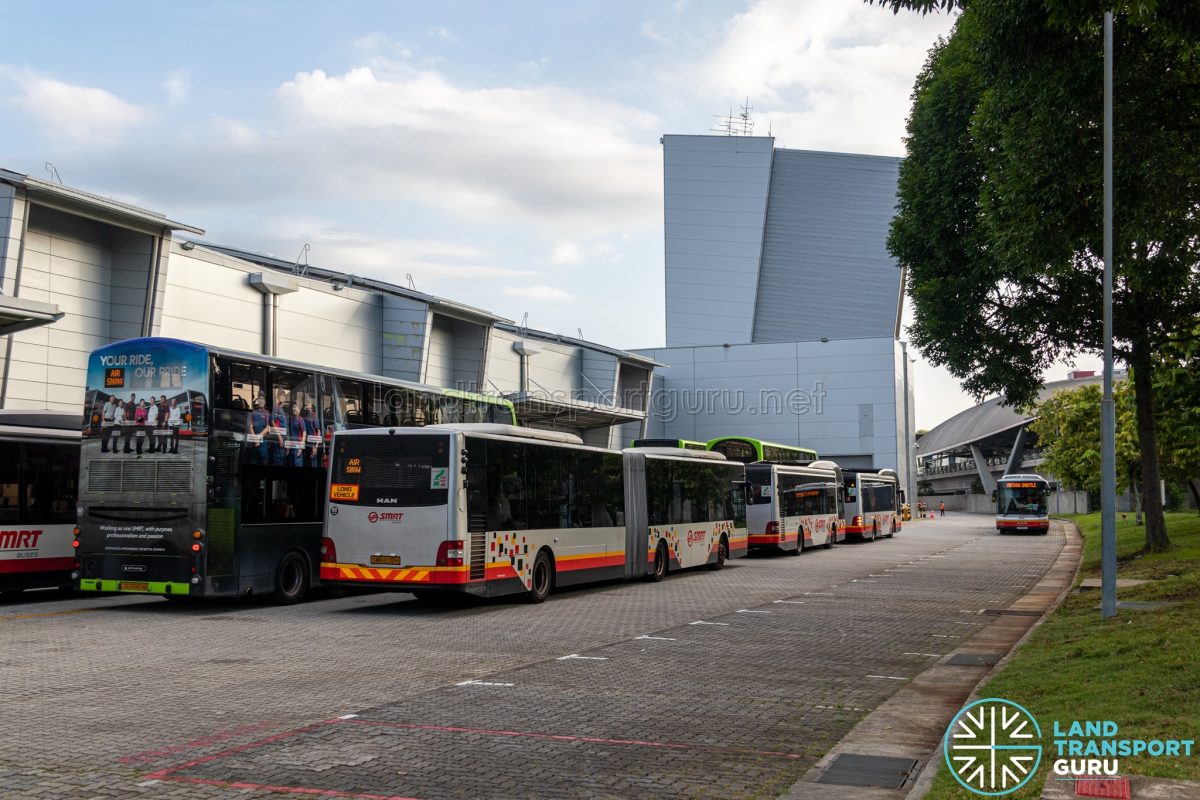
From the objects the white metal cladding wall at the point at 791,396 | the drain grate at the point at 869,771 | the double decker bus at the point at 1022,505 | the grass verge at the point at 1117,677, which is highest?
the white metal cladding wall at the point at 791,396

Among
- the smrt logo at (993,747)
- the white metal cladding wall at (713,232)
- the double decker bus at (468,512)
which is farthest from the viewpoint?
the white metal cladding wall at (713,232)

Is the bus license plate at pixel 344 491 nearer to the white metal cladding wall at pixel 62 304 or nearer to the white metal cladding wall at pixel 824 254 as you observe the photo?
the white metal cladding wall at pixel 62 304

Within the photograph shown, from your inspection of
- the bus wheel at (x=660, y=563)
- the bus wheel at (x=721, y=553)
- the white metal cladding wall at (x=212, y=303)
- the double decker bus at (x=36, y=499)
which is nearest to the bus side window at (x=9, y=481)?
the double decker bus at (x=36, y=499)

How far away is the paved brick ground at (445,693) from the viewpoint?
7152 millimetres

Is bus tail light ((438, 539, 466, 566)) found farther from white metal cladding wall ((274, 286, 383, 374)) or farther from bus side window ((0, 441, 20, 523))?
A: white metal cladding wall ((274, 286, 383, 374))

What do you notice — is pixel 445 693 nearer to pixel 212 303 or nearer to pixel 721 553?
pixel 721 553

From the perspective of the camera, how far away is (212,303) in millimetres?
37688

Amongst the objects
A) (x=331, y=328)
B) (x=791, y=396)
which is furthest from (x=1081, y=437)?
(x=331, y=328)

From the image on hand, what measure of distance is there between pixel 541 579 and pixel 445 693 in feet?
32.0

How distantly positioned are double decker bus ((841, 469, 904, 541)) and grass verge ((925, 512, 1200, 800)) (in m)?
30.2

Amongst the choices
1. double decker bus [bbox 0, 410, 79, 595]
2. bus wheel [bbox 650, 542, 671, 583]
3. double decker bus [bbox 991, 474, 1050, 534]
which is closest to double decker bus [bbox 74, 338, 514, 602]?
double decker bus [bbox 0, 410, 79, 595]

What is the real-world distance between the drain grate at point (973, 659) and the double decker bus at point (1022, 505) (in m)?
44.7

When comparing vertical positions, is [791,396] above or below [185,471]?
above

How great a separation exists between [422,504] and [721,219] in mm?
98772
